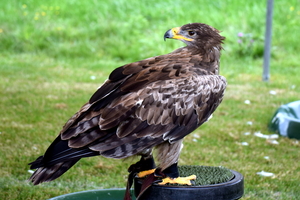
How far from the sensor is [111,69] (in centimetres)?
1049

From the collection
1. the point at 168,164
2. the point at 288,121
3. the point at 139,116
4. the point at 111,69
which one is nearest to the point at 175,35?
the point at 139,116

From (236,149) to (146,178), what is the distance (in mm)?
2949

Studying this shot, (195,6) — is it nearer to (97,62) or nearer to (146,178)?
(97,62)

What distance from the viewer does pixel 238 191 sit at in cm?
364

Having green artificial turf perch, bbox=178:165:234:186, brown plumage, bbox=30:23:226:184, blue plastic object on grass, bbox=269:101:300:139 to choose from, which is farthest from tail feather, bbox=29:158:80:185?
blue plastic object on grass, bbox=269:101:300:139

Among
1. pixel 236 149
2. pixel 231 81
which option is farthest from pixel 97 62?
pixel 236 149

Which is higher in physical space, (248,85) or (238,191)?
(238,191)

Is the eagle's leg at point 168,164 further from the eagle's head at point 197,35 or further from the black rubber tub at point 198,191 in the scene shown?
the eagle's head at point 197,35

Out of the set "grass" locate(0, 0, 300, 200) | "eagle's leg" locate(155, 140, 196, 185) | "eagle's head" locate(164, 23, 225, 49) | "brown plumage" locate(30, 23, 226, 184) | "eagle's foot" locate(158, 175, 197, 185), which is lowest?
"grass" locate(0, 0, 300, 200)

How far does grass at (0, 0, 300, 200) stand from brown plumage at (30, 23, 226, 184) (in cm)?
46

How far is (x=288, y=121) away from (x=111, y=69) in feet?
16.1

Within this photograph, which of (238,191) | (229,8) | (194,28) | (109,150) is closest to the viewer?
(109,150)

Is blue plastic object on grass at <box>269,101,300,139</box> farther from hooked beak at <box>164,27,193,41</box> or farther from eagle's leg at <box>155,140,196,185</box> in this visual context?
eagle's leg at <box>155,140,196,185</box>

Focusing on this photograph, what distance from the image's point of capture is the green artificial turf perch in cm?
366
